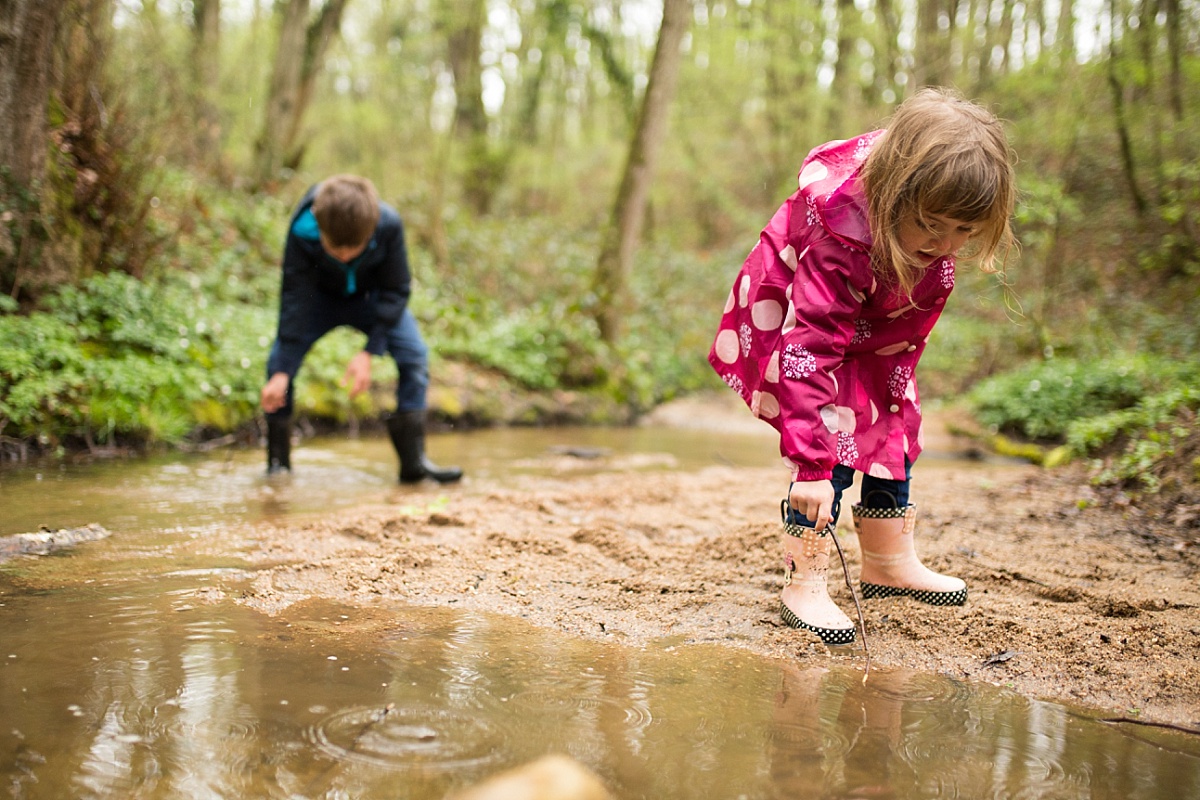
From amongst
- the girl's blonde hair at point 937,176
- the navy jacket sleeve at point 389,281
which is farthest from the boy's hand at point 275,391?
the girl's blonde hair at point 937,176

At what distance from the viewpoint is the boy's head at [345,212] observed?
13.2 feet

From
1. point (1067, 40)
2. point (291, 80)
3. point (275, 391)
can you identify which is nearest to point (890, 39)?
point (1067, 40)

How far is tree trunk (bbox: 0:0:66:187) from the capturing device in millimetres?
4781

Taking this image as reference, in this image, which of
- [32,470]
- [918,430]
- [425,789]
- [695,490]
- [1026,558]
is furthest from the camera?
[695,490]

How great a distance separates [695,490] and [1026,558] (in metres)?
1.83

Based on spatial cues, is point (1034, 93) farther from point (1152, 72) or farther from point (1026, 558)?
point (1026, 558)

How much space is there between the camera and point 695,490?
4750mm

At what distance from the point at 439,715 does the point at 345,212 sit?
9.28 ft

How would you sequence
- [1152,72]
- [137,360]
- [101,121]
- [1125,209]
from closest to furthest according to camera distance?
[137,360]
[101,121]
[1152,72]
[1125,209]

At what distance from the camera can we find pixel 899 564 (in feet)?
9.20

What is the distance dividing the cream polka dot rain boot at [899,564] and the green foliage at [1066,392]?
467 cm

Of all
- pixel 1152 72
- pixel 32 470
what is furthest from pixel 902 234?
pixel 1152 72

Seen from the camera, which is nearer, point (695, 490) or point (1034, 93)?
point (695, 490)

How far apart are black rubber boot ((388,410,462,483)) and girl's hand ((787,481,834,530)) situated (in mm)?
2666
